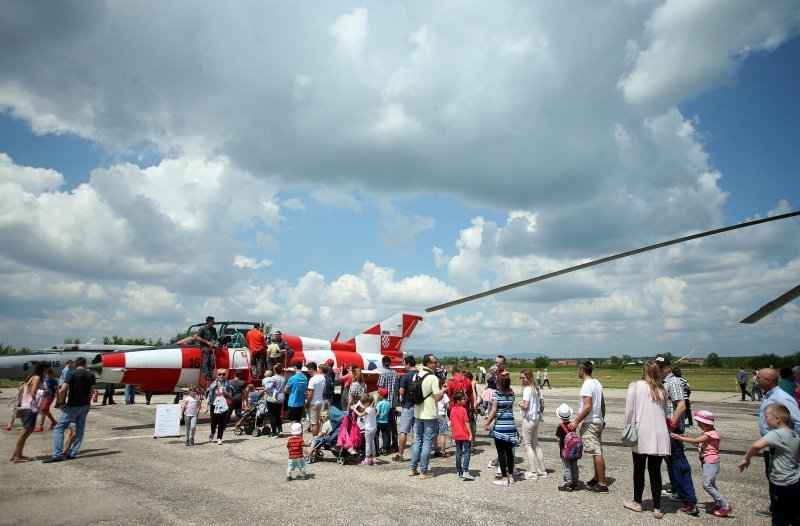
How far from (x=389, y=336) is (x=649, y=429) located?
56.5 feet

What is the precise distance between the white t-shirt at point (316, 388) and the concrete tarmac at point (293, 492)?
1.21 metres

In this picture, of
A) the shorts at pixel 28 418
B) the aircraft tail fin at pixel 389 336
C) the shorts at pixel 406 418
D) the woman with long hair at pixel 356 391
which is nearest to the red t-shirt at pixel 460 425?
the shorts at pixel 406 418

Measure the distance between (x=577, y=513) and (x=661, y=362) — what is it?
110 inches

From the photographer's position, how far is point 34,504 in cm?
578

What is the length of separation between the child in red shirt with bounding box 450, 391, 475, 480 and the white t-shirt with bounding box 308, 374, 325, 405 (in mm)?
3718

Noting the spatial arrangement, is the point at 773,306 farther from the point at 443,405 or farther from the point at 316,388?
the point at 316,388

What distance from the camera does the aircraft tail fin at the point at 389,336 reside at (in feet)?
70.7

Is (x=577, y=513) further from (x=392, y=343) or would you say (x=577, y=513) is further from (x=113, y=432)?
(x=392, y=343)

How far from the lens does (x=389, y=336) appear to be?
22234mm

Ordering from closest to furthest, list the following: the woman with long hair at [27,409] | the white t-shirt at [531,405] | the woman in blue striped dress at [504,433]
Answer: the woman in blue striped dress at [504,433] < the white t-shirt at [531,405] < the woman with long hair at [27,409]

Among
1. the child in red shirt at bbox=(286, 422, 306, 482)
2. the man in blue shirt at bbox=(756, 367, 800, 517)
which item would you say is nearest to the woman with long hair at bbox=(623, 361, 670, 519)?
the man in blue shirt at bbox=(756, 367, 800, 517)

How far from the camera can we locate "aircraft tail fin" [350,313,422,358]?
70.7 ft

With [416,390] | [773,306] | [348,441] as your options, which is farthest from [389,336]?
[773,306]

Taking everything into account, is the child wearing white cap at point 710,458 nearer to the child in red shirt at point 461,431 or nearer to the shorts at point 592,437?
the shorts at point 592,437
